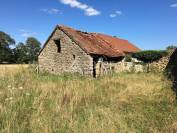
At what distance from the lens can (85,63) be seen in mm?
22750

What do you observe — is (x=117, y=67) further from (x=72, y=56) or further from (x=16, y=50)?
(x=16, y=50)

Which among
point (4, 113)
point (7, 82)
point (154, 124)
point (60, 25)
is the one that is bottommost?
point (154, 124)

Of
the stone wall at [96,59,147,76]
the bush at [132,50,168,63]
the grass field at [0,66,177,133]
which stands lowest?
the grass field at [0,66,177,133]

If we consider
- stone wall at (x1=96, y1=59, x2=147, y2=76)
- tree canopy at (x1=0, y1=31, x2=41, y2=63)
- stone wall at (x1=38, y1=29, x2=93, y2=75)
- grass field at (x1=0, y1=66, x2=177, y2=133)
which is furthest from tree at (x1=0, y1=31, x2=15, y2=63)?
grass field at (x1=0, y1=66, x2=177, y2=133)

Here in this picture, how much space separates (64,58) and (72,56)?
1108mm

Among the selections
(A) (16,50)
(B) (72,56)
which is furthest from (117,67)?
(A) (16,50)

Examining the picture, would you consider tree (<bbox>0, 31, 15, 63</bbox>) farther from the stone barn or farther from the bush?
the bush

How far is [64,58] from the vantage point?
24.6 metres

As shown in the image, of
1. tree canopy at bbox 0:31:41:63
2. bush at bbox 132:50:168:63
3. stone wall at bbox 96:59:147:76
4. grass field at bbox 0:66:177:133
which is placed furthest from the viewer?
tree canopy at bbox 0:31:41:63

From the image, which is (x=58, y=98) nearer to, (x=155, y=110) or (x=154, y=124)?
(x=154, y=124)

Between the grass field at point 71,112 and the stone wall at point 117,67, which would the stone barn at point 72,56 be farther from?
the grass field at point 71,112

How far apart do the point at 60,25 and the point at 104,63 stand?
5.64 m

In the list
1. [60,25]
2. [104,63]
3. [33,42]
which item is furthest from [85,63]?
[33,42]

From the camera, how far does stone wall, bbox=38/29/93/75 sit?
2289cm
